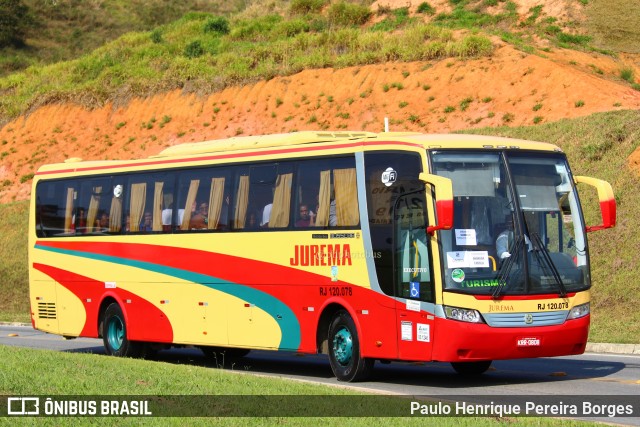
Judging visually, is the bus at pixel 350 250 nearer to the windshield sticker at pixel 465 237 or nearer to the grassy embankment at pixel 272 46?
the windshield sticker at pixel 465 237

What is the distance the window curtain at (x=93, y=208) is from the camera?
72.5 feet

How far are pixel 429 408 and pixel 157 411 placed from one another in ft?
9.74

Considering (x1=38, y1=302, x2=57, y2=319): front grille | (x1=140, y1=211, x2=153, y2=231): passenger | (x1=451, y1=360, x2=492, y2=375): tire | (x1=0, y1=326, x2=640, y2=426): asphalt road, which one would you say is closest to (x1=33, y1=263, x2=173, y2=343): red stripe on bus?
(x1=38, y1=302, x2=57, y2=319): front grille

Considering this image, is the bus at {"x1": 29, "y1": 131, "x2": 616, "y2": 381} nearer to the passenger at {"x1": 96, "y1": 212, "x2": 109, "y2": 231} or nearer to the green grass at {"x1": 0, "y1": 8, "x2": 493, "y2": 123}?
the passenger at {"x1": 96, "y1": 212, "x2": 109, "y2": 231}

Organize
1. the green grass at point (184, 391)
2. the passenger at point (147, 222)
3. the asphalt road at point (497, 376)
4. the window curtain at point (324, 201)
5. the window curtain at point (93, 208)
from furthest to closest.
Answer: the window curtain at point (93, 208) → the passenger at point (147, 222) → the window curtain at point (324, 201) → the asphalt road at point (497, 376) → the green grass at point (184, 391)

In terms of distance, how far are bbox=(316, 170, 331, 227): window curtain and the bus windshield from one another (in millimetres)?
2202

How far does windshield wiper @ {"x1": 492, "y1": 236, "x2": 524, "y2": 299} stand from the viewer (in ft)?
48.4

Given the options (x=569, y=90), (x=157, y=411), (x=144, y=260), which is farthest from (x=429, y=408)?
(x=569, y=90)

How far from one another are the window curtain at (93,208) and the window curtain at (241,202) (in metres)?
4.57

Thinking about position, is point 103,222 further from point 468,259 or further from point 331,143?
point 468,259

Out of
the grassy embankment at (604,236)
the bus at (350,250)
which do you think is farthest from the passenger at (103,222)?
the grassy embankment at (604,236)

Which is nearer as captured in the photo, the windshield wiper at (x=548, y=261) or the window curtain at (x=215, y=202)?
the windshield wiper at (x=548, y=261)

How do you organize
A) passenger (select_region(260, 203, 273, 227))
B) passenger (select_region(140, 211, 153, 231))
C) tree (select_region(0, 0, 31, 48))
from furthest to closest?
1. tree (select_region(0, 0, 31, 48))
2. passenger (select_region(140, 211, 153, 231))
3. passenger (select_region(260, 203, 273, 227))

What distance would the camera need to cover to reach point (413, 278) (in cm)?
1528
